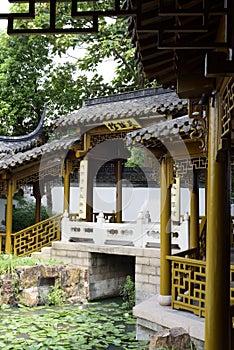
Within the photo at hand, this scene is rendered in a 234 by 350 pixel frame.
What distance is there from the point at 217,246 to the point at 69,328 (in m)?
4.15

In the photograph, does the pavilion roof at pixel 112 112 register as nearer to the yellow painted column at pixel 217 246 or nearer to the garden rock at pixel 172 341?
the garden rock at pixel 172 341

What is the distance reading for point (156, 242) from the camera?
8.86m

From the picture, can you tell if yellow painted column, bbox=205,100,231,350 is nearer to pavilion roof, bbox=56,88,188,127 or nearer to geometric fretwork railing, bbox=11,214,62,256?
pavilion roof, bbox=56,88,188,127

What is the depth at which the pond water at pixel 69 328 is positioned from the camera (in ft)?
19.9

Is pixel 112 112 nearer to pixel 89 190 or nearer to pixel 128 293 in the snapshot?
pixel 89 190

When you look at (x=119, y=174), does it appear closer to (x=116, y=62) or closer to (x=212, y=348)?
(x=116, y=62)

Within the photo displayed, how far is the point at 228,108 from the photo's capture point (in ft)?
9.39

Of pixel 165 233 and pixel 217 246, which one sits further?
pixel 165 233

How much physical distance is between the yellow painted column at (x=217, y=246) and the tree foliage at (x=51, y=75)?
11542 millimetres

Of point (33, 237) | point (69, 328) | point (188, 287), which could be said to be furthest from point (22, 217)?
point (188, 287)

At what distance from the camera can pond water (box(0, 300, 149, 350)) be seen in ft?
19.9

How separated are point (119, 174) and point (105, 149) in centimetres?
78

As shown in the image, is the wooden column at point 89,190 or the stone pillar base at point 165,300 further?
the wooden column at point 89,190

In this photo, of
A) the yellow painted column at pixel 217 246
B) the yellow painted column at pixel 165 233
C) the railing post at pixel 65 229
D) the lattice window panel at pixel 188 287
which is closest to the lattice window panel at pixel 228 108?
the yellow painted column at pixel 217 246
